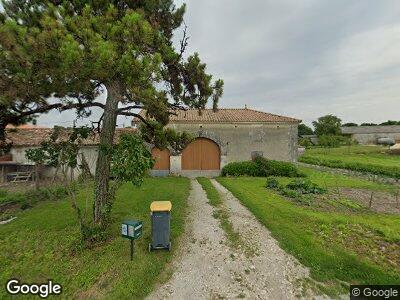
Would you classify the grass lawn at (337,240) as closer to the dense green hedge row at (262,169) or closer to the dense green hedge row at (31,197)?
the dense green hedge row at (262,169)

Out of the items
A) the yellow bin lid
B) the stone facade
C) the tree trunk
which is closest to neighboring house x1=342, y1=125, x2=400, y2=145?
the stone facade

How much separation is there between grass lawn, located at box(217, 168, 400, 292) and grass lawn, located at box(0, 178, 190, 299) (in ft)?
10.2

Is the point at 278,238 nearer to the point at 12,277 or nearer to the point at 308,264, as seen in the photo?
the point at 308,264

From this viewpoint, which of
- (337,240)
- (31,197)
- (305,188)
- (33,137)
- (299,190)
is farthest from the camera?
(33,137)

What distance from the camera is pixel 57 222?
340 inches

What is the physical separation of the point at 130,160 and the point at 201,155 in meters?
14.2

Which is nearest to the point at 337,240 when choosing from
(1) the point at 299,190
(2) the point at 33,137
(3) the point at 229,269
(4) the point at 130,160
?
(3) the point at 229,269

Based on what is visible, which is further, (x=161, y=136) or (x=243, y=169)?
(x=243, y=169)

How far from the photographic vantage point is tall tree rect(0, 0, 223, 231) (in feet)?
16.6

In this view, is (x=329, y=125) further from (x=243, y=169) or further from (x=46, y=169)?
(x=46, y=169)

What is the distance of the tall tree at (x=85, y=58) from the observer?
507 cm

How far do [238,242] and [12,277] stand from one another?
5336mm

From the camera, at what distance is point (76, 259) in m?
6.20

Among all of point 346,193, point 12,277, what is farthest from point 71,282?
point 346,193
